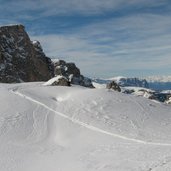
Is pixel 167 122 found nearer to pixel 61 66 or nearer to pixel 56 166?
pixel 56 166

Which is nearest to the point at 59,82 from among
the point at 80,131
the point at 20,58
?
the point at 80,131

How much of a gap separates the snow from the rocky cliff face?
327ft

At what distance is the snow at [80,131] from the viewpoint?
1988cm

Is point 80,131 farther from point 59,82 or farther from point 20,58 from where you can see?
point 20,58

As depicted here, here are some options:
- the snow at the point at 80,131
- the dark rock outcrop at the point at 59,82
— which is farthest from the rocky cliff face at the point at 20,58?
the snow at the point at 80,131

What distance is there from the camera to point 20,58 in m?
145

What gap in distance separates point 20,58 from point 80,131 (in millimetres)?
120458

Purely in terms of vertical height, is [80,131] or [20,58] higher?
[20,58]

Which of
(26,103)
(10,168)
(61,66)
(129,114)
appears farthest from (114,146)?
(61,66)

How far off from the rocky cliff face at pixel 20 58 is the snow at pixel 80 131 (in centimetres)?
9963

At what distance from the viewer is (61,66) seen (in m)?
186

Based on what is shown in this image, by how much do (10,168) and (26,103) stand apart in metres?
12.7

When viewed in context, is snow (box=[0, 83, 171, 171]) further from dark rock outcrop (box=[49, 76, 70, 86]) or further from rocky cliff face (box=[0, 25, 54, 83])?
rocky cliff face (box=[0, 25, 54, 83])

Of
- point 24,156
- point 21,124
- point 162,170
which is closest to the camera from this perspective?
point 162,170
